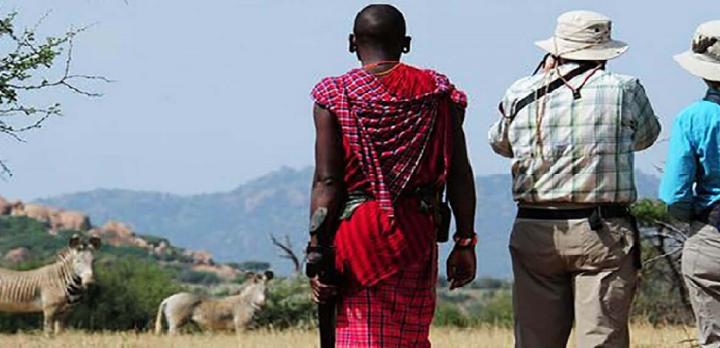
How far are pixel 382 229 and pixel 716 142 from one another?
2.14 metres

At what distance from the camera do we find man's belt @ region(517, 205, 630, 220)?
834cm

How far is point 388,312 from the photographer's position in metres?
7.48

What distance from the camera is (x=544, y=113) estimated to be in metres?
8.41

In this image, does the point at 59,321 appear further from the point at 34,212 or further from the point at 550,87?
the point at 34,212

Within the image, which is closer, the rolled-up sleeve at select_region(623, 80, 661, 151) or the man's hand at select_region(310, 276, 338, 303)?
the man's hand at select_region(310, 276, 338, 303)

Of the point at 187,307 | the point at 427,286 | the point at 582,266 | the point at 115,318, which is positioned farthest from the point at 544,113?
the point at 115,318

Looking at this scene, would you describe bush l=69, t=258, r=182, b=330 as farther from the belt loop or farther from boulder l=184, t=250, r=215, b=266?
boulder l=184, t=250, r=215, b=266

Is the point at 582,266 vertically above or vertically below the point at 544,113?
below

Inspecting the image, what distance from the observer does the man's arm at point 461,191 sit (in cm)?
755

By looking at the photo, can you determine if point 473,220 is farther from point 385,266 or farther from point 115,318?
point 115,318

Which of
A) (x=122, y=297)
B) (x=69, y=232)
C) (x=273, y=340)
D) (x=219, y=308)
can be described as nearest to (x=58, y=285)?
(x=219, y=308)

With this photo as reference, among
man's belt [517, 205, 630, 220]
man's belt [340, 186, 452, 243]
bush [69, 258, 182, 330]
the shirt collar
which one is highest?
the shirt collar

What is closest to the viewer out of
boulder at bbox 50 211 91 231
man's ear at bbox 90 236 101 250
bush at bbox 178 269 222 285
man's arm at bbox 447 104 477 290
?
man's arm at bbox 447 104 477 290

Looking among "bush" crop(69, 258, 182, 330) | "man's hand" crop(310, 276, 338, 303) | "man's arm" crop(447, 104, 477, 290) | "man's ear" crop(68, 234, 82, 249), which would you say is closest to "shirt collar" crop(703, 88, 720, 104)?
"man's arm" crop(447, 104, 477, 290)
